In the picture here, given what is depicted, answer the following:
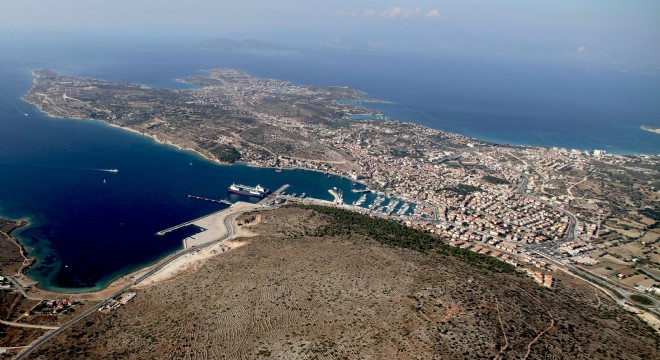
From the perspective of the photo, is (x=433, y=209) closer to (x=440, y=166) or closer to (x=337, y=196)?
(x=337, y=196)

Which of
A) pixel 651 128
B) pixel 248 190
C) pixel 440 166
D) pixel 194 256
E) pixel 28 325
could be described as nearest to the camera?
pixel 28 325

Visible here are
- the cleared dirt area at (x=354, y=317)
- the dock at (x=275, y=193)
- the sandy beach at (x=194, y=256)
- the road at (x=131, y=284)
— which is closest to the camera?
the cleared dirt area at (x=354, y=317)

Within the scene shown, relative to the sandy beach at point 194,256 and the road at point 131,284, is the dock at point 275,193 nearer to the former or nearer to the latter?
the sandy beach at point 194,256

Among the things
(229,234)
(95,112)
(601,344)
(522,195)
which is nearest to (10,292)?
(229,234)

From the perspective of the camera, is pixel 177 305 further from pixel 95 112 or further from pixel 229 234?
pixel 95 112

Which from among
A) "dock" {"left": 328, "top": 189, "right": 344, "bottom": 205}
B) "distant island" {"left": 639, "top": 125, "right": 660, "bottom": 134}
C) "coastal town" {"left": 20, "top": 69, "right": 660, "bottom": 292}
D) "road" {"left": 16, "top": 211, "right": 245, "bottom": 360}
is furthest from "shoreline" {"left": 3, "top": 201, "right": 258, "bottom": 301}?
"distant island" {"left": 639, "top": 125, "right": 660, "bottom": 134}

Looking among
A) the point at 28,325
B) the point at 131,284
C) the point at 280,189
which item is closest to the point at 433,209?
the point at 280,189

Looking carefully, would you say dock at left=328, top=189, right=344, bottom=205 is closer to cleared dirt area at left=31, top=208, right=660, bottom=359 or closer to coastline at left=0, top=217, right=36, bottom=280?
cleared dirt area at left=31, top=208, right=660, bottom=359

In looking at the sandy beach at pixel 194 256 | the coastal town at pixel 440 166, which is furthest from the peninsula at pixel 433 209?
the sandy beach at pixel 194 256
